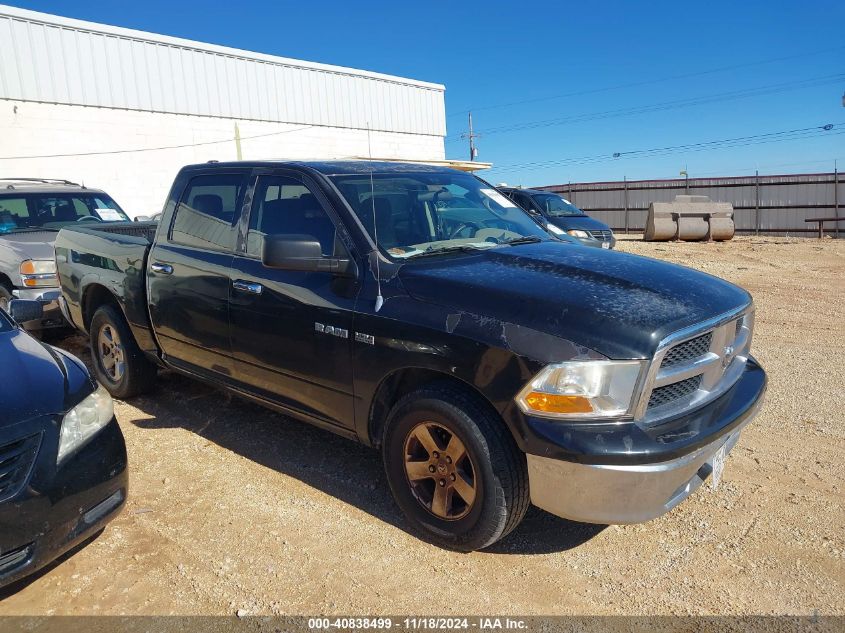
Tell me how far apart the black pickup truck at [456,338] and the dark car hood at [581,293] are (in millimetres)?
11

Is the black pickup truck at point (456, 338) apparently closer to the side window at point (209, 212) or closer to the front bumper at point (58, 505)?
the side window at point (209, 212)

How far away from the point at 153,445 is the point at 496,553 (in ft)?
8.76

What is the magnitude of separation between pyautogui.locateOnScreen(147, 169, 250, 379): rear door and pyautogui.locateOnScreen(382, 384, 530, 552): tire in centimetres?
159

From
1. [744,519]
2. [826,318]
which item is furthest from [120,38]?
[744,519]

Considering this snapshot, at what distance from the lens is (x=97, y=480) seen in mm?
2902

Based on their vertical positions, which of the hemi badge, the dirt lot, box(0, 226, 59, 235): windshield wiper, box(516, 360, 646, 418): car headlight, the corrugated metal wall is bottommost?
the dirt lot

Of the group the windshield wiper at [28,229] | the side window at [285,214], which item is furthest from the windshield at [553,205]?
the side window at [285,214]

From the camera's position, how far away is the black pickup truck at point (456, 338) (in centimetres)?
262

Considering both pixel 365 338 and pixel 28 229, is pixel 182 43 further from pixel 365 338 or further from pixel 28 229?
pixel 365 338

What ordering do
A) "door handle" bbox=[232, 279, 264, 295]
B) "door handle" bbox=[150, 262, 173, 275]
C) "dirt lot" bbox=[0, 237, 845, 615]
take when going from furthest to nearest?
"door handle" bbox=[150, 262, 173, 275] < "door handle" bbox=[232, 279, 264, 295] < "dirt lot" bbox=[0, 237, 845, 615]

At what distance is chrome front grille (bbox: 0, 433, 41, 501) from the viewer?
2.57 m

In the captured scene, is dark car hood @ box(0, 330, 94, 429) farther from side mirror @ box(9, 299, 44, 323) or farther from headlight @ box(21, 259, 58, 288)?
headlight @ box(21, 259, 58, 288)

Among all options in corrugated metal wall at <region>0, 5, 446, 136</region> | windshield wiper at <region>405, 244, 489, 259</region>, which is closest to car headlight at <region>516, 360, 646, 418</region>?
windshield wiper at <region>405, 244, 489, 259</region>

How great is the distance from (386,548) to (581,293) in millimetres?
1560
